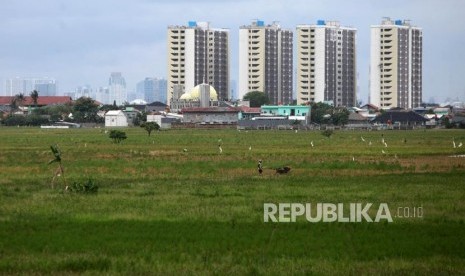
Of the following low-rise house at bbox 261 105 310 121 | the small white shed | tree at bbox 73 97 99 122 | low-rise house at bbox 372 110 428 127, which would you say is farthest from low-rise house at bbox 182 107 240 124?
low-rise house at bbox 372 110 428 127

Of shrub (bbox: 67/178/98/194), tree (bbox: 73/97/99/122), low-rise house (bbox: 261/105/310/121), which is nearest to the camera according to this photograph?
shrub (bbox: 67/178/98/194)

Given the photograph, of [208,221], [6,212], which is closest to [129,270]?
[208,221]

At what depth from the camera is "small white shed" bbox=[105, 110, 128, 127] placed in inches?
6393

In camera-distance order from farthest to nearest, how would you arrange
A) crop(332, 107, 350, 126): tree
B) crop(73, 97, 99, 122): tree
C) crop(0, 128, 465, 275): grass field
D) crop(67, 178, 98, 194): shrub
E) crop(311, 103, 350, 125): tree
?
crop(73, 97, 99, 122): tree
crop(311, 103, 350, 125): tree
crop(332, 107, 350, 126): tree
crop(67, 178, 98, 194): shrub
crop(0, 128, 465, 275): grass field

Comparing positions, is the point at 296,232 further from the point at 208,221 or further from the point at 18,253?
the point at 18,253

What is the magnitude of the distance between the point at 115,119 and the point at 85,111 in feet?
27.4

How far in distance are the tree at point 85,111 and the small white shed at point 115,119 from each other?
5.64 metres

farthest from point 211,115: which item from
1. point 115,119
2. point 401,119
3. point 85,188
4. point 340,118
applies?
point 85,188

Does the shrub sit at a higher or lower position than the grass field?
higher

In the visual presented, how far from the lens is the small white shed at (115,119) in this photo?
162 meters

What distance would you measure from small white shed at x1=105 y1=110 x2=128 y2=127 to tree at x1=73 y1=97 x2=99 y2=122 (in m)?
5.64

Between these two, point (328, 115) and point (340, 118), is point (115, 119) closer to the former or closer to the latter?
point (328, 115)

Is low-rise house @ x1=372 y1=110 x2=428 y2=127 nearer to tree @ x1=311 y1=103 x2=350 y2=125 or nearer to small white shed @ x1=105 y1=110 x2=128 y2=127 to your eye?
tree @ x1=311 y1=103 x2=350 y2=125

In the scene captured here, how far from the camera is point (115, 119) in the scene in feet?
536
